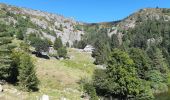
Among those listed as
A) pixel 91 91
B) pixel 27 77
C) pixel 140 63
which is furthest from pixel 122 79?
pixel 140 63

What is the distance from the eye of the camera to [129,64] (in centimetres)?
9056

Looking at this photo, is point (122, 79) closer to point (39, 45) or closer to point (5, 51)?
point (5, 51)

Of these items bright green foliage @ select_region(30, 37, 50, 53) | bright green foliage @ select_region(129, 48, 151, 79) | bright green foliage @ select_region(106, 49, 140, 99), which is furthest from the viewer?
bright green foliage @ select_region(30, 37, 50, 53)

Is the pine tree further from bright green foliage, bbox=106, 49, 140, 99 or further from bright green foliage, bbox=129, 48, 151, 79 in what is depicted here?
bright green foliage, bbox=129, 48, 151, 79

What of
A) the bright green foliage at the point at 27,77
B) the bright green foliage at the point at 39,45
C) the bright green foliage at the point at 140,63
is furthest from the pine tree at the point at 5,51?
the bright green foliage at the point at 39,45

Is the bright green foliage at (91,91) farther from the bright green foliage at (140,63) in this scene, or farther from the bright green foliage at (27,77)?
the bright green foliage at (140,63)

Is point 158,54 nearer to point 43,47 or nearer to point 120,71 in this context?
point 43,47

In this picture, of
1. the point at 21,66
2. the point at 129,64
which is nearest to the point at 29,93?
the point at 21,66

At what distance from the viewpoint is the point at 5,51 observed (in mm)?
72562

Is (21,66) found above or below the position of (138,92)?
above

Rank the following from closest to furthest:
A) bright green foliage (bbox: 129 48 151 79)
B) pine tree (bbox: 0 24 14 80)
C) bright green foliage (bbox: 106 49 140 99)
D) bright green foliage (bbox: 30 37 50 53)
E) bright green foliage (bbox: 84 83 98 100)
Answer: pine tree (bbox: 0 24 14 80) < bright green foliage (bbox: 84 83 98 100) < bright green foliage (bbox: 106 49 140 99) < bright green foliage (bbox: 129 48 151 79) < bright green foliage (bbox: 30 37 50 53)

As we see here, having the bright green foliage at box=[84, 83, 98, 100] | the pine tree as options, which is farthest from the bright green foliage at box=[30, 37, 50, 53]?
the bright green foliage at box=[84, 83, 98, 100]

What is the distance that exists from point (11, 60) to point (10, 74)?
5692 millimetres

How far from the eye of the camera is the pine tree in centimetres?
7061
